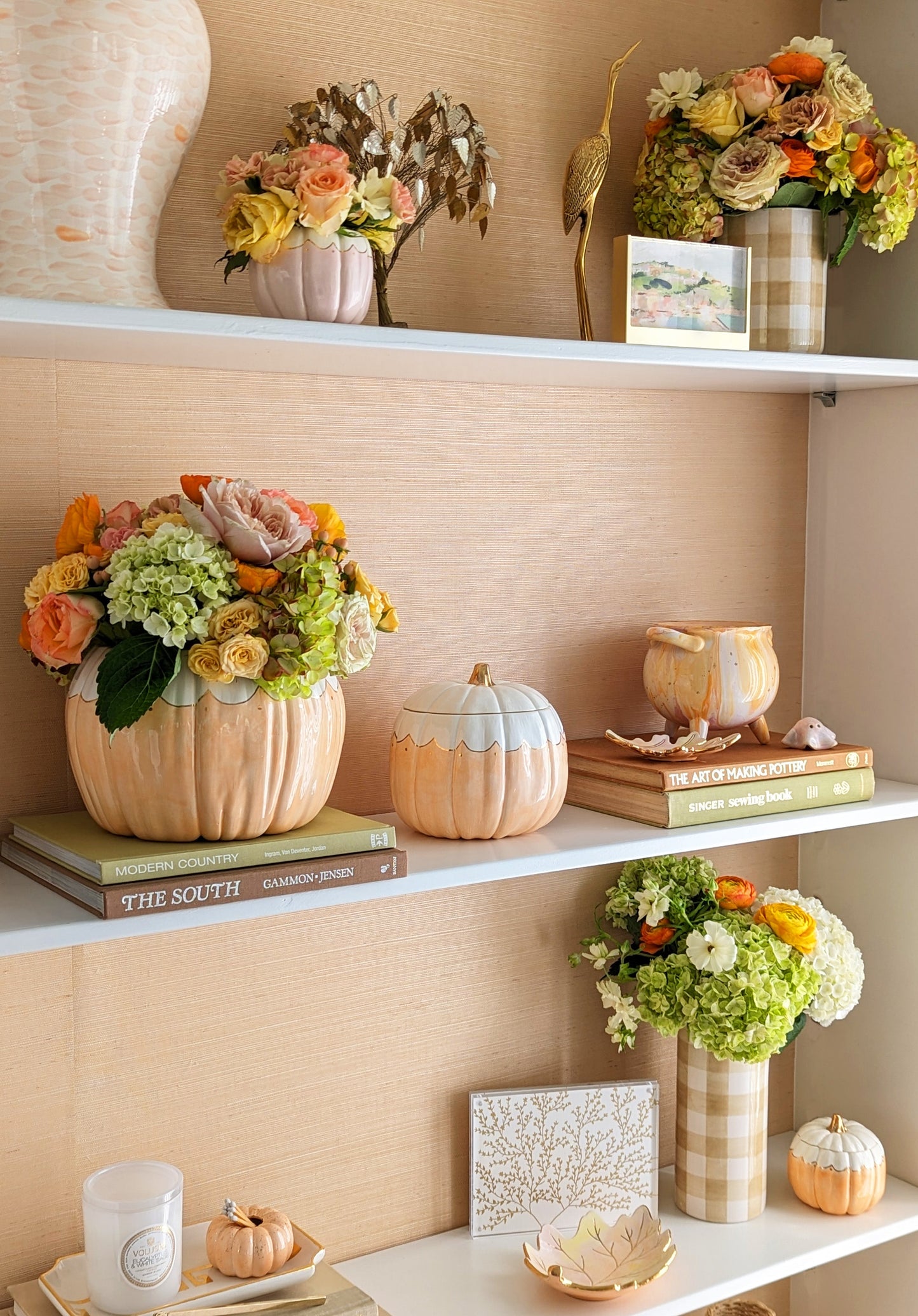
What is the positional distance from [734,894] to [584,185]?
0.78m

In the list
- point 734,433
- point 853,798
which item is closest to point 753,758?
point 853,798

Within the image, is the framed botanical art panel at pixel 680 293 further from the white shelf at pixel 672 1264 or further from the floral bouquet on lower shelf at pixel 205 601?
the white shelf at pixel 672 1264

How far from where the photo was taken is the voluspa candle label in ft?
3.57

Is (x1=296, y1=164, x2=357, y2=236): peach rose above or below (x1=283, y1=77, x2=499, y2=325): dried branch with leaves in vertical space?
below

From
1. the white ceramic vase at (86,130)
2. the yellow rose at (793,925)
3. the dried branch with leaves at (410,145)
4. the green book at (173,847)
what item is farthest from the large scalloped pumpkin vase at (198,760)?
the yellow rose at (793,925)

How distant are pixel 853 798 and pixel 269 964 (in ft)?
2.12

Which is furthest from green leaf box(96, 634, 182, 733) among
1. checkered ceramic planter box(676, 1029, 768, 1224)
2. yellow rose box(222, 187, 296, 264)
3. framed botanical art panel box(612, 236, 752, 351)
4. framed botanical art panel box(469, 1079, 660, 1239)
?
checkered ceramic planter box(676, 1029, 768, 1224)

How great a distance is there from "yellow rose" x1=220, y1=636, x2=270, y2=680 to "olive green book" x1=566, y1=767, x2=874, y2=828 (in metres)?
0.47

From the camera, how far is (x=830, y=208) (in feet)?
4.64

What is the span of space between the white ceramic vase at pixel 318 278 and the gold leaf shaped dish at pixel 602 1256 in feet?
3.08

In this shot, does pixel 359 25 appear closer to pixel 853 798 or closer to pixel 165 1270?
pixel 853 798

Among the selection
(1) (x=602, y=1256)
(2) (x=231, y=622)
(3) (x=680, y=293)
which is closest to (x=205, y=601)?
(2) (x=231, y=622)

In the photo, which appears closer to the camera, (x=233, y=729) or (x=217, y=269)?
(x=233, y=729)

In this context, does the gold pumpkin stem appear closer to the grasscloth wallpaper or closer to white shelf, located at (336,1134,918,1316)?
the grasscloth wallpaper
